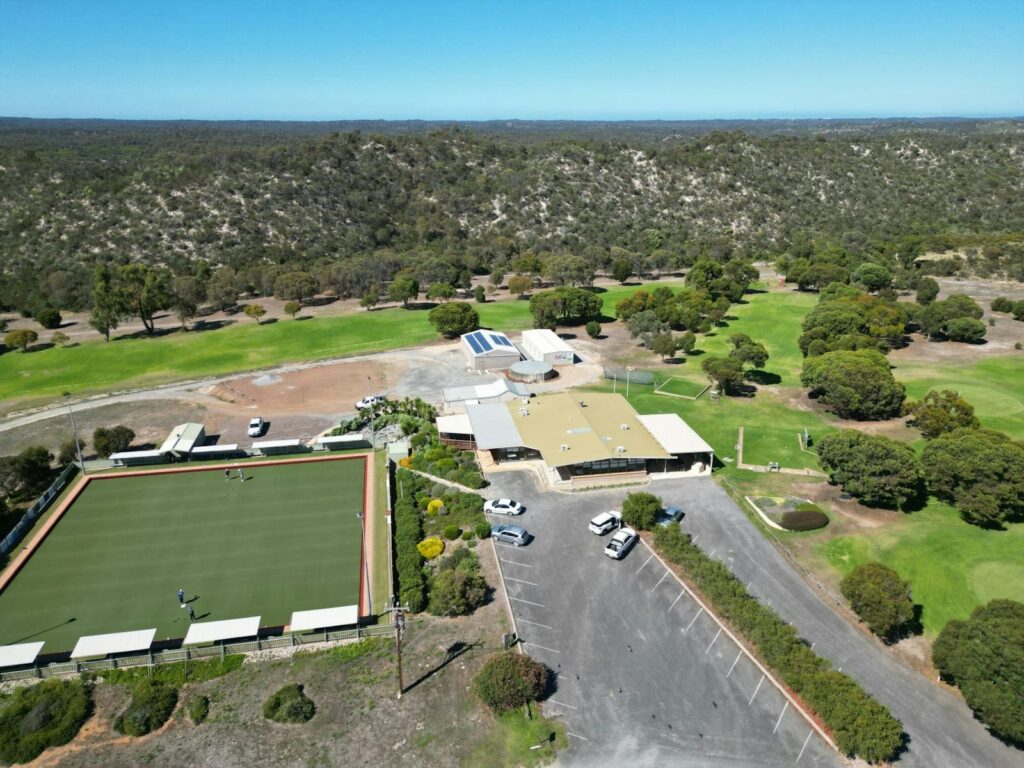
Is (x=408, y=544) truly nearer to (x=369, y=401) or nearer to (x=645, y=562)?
(x=645, y=562)

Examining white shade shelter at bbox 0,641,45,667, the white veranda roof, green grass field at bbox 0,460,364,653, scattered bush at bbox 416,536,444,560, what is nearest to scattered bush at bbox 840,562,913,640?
the white veranda roof

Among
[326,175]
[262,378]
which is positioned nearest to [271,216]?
[326,175]

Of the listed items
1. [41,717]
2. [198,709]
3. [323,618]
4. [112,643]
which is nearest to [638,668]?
[323,618]

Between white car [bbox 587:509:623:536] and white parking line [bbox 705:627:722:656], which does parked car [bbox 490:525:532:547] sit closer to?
white car [bbox 587:509:623:536]

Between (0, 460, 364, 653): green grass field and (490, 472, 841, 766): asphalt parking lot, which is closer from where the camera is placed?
(490, 472, 841, 766): asphalt parking lot

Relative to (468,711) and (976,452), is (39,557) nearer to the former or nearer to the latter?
(468,711)

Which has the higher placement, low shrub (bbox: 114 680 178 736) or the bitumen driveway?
low shrub (bbox: 114 680 178 736)
